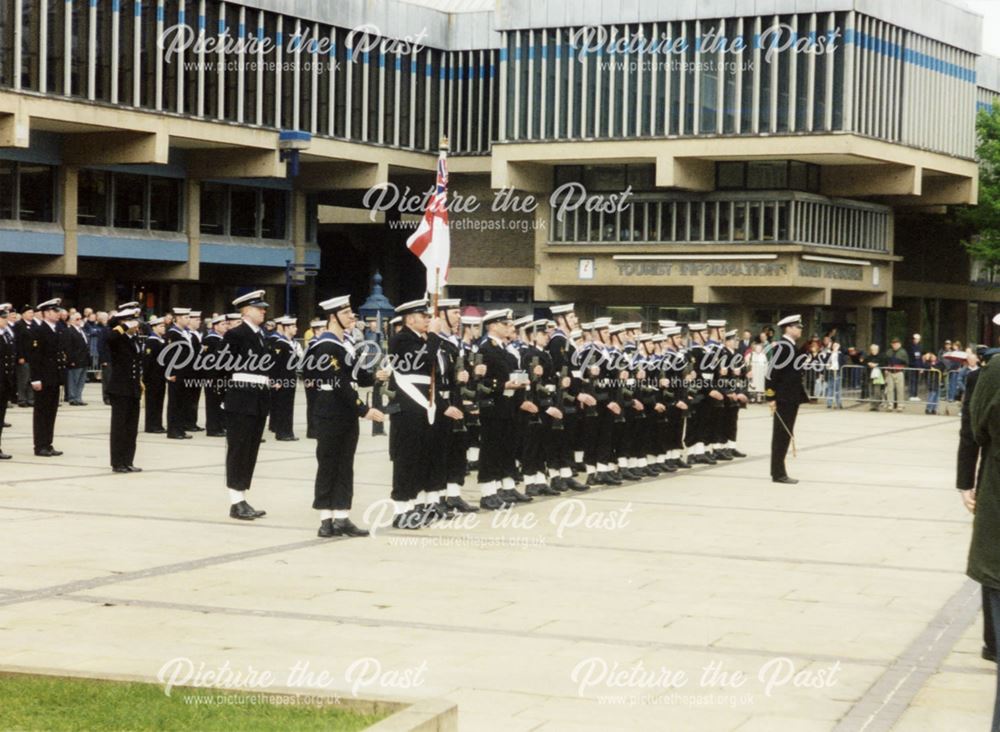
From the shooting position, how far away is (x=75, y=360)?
31.2 metres

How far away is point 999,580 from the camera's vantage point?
7.04 metres

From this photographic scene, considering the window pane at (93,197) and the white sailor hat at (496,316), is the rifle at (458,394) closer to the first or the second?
the white sailor hat at (496,316)

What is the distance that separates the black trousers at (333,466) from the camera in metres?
13.9

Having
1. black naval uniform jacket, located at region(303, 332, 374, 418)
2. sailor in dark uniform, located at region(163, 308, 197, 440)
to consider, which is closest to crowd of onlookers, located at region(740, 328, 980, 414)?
sailor in dark uniform, located at region(163, 308, 197, 440)

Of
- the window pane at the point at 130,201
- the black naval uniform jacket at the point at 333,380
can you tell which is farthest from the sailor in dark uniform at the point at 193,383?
A: the window pane at the point at 130,201

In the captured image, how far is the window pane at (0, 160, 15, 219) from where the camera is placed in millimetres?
41697

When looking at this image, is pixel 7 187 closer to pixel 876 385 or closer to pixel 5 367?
pixel 876 385

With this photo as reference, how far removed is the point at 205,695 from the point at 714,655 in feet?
10.8

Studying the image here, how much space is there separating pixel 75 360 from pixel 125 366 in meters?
13.0

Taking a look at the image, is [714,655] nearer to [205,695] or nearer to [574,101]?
[205,695]

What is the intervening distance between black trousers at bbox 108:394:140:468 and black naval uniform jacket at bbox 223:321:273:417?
3923mm

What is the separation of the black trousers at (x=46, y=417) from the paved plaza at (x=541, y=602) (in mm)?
1828

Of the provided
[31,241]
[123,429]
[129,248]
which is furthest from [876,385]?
[123,429]

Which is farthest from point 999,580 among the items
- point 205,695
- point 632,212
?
point 632,212
